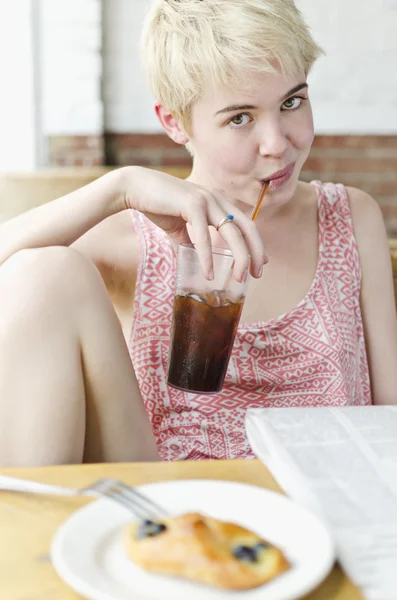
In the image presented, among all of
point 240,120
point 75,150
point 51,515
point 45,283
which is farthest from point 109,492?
point 75,150

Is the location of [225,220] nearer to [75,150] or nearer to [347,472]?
[347,472]

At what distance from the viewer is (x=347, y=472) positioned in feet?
2.27

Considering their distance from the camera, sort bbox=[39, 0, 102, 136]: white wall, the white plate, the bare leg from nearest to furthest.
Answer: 1. the white plate
2. the bare leg
3. bbox=[39, 0, 102, 136]: white wall

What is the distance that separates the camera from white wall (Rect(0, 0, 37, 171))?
9.91 ft

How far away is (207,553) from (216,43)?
2.90ft

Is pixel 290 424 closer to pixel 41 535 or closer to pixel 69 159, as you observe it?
pixel 41 535

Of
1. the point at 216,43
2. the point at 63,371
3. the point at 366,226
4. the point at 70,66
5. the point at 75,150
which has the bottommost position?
the point at 63,371

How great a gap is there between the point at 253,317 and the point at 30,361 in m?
0.55

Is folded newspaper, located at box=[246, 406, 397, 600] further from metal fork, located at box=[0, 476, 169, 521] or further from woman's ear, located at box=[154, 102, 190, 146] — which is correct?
woman's ear, located at box=[154, 102, 190, 146]

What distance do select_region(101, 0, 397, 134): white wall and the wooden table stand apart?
2895 millimetres

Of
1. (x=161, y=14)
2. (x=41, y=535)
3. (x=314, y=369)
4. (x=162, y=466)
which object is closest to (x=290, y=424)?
(x=162, y=466)

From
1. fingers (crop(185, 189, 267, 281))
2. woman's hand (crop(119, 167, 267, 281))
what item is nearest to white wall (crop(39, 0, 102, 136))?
woman's hand (crop(119, 167, 267, 281))

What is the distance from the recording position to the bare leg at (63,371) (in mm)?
874

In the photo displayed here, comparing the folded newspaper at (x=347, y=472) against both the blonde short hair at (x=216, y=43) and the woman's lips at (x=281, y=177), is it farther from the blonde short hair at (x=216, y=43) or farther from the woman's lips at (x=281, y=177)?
the blonde short hair at (x=216, y=43)
